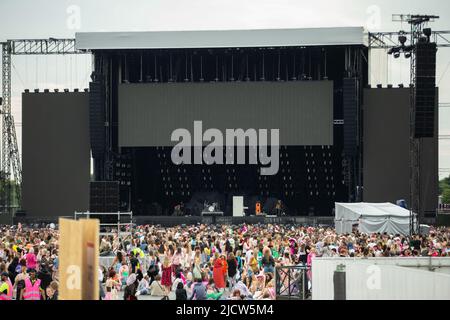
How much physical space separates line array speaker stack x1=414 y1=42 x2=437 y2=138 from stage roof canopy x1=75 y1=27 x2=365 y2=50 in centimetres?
1591

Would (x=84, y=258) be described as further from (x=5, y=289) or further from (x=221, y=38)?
(x=221, y=38)

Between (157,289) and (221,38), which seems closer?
(157,289)

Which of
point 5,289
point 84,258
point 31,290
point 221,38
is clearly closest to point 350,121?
point 221,38

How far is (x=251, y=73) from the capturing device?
5294cm

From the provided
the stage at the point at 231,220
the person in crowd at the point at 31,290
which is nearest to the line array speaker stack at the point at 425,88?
the stage at the point at 231,220

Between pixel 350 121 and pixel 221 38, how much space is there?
6.91 meters

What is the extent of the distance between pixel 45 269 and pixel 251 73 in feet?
116

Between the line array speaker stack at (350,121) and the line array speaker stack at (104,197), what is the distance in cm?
2028

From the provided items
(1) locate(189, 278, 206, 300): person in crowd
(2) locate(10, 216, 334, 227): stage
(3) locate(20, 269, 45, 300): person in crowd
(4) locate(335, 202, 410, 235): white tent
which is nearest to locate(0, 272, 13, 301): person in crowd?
(3) locate(20, 269, 45, 300): person in crowd

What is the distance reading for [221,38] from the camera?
4991cm

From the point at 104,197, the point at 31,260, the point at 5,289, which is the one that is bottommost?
the point at 31,260

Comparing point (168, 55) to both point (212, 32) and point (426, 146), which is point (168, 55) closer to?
point (212, 32)

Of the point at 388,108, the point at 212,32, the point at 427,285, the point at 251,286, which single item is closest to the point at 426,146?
the point at 388,108

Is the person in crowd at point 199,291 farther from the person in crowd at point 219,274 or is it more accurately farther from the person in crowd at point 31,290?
the person in crowd at point 219,274
